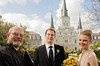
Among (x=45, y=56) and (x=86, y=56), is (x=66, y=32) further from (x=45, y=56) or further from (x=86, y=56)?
(x=86, y=56)

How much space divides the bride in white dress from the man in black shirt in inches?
36.5

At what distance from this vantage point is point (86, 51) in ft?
16.7

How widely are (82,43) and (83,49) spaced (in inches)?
3.8

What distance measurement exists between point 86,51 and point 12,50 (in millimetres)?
1133

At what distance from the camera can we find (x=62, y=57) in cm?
718

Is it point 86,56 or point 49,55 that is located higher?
point 86,56

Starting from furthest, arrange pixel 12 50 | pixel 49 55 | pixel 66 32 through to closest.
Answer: pixel 66 32 < pixel 49 55 < pixel 12 50

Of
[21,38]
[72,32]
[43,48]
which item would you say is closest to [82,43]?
[21,38]

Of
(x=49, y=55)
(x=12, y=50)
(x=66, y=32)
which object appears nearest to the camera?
(x=12, y=50)

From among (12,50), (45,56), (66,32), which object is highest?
(12,50)

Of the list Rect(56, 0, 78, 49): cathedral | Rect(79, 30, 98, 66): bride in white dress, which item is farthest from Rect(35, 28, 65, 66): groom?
Rect(56, 0, 78, 49): cathedral

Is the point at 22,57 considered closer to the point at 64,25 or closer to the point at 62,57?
the point at 62,57

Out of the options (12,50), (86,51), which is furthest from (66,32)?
(12,50)

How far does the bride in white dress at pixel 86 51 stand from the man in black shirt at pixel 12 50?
3.04 feet
